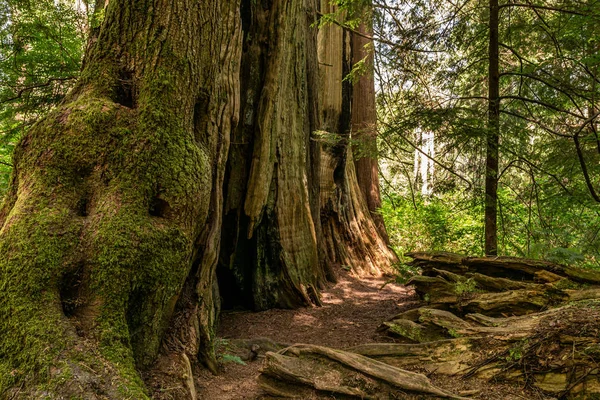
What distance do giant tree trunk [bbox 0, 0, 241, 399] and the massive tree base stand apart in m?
0.99

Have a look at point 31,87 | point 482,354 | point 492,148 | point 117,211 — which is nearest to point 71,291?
point 117,211

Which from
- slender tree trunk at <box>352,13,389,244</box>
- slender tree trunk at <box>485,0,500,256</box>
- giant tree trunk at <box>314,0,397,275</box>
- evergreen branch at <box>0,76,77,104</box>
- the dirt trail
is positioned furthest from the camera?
slender tree trunk at <box>352,13,389,244</box>

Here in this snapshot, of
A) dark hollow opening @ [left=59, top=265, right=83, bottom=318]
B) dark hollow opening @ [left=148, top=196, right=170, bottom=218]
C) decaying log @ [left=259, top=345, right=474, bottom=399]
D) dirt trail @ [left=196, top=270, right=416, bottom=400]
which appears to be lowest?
dirt trail @ [left=196, top=270, right=416, bottom=400]

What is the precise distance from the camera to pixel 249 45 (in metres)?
5.16

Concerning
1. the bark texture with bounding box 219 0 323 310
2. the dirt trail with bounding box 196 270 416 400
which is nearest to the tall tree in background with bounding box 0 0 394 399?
the dirt trail with bounding box 196 270 416 400

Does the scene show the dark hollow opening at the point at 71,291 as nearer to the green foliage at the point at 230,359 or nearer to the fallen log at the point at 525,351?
the green foliage at the point at 230,359

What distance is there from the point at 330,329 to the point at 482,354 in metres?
2.27

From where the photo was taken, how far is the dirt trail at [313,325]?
3.25 meters

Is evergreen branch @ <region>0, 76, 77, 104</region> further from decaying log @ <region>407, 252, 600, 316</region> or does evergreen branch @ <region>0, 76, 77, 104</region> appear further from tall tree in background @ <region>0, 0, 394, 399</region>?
decaying log @ <region>407, 252, 600, 316</region>

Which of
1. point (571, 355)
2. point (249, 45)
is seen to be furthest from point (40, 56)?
point (571, 355)

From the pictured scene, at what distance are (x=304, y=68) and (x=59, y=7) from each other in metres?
3.70

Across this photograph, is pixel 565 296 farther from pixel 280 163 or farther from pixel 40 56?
pixel 40 56

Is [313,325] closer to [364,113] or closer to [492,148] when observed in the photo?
[492,148]

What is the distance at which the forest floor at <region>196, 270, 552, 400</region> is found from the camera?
9.49 ft
